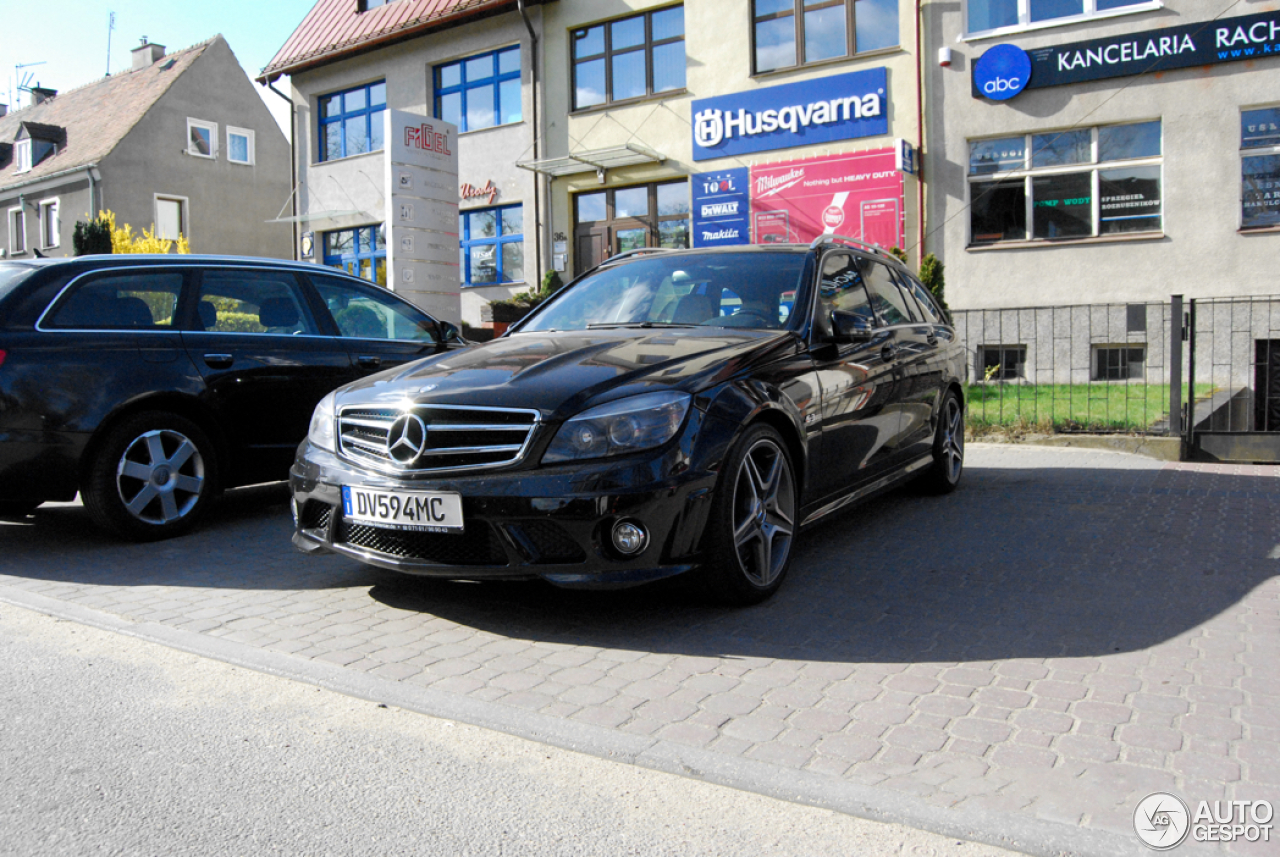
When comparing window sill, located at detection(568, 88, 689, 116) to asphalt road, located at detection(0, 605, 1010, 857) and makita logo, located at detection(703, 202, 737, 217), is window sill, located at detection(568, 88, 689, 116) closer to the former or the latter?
makita logo, located at detection(703, 202, 737, 217)

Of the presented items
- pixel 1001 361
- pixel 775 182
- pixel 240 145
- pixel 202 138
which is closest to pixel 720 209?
pixel 775 182

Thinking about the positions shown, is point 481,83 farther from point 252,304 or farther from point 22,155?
point 22,155

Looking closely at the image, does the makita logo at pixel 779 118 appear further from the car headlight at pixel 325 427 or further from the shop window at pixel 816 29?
the car headlight at pixel 325 427

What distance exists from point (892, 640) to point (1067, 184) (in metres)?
14.1

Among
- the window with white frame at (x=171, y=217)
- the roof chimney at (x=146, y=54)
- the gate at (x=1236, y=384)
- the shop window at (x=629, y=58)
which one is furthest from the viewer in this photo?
the roof chimney at (x=146, y=54)

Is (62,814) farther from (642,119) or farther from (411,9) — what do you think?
(411,9)

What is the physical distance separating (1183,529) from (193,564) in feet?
18.3

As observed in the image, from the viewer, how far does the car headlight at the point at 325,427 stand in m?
4.54

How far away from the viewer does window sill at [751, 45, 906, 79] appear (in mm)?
16859

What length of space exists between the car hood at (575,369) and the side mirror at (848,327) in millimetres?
269

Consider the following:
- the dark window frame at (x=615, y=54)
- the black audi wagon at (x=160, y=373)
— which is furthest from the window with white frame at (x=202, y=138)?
the black audi wagon at (x=160, y=373)

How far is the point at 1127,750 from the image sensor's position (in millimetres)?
2885

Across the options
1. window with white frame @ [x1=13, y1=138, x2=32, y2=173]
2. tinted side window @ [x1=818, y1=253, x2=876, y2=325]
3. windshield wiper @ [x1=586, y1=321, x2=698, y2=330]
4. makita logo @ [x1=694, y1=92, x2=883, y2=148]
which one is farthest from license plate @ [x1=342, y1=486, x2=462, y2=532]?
window with white frame @ [x1=13, y1=138, x2=32, y2=173]

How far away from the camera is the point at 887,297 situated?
6.36m
